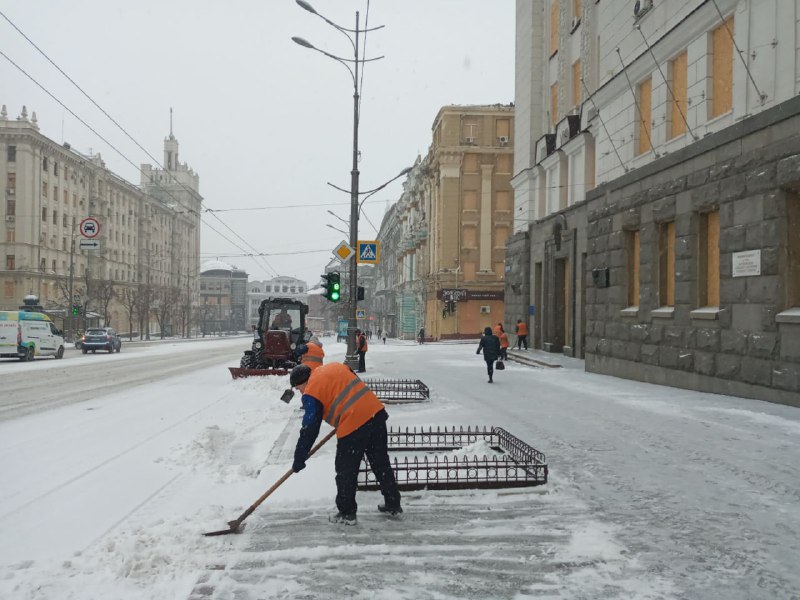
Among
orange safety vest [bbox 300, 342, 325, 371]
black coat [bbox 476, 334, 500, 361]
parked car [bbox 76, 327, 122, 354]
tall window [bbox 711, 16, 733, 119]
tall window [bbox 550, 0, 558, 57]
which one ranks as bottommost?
parked car [bbox 76, 327, 122, 354]

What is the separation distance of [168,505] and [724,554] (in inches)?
179

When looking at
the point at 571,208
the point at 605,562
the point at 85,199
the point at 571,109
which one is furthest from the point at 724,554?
the point at 85,199

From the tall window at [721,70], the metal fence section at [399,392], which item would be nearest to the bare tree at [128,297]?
the metal fence section at [399,392]

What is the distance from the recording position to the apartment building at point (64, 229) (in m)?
61.3

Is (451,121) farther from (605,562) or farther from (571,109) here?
(605,562)

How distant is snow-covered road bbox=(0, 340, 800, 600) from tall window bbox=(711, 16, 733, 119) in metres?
6.76

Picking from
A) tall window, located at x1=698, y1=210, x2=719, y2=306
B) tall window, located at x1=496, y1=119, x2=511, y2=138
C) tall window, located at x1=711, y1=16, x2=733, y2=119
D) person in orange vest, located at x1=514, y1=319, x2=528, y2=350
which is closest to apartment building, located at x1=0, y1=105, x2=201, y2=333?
tall window, located at x1=496, y1=119, x2=511, y2=138

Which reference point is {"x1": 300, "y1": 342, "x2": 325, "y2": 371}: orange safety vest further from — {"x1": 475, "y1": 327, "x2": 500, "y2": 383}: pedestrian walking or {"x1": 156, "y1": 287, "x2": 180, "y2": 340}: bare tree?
{"x1": 156, "y1": 287, "x2": 180, "y2": 340}: bare tree

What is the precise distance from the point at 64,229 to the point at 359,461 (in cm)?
7291

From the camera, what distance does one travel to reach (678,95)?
50.6 feet

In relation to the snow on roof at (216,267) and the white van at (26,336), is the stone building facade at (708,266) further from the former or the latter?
Answer: the snow on roof at (216,267)

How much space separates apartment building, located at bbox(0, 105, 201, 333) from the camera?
61.3 metres

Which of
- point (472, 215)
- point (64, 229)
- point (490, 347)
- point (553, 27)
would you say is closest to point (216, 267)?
point (64, 229)

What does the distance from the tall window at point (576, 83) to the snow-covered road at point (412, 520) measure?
16.8 m
